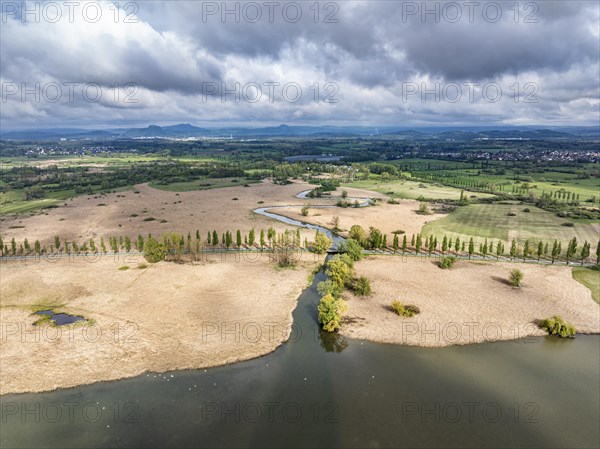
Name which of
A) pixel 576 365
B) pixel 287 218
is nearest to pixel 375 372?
pixel 576 365

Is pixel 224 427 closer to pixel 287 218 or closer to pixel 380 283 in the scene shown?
pixel 380 283

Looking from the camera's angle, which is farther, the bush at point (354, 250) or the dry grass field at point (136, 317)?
the bush at point (354, 250)

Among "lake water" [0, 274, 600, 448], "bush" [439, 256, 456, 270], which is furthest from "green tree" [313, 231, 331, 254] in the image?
"lake water" [0, 274, 600, 448]

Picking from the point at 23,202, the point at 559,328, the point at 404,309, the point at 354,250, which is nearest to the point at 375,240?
the point at 354,250

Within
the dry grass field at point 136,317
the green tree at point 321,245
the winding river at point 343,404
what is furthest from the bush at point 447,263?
the dry grass field at point 136,317

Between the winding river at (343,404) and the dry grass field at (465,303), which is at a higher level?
the dry grass field at (465,303)

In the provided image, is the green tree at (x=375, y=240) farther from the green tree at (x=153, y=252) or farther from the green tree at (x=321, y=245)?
the green tree at (x=153, y=252)
